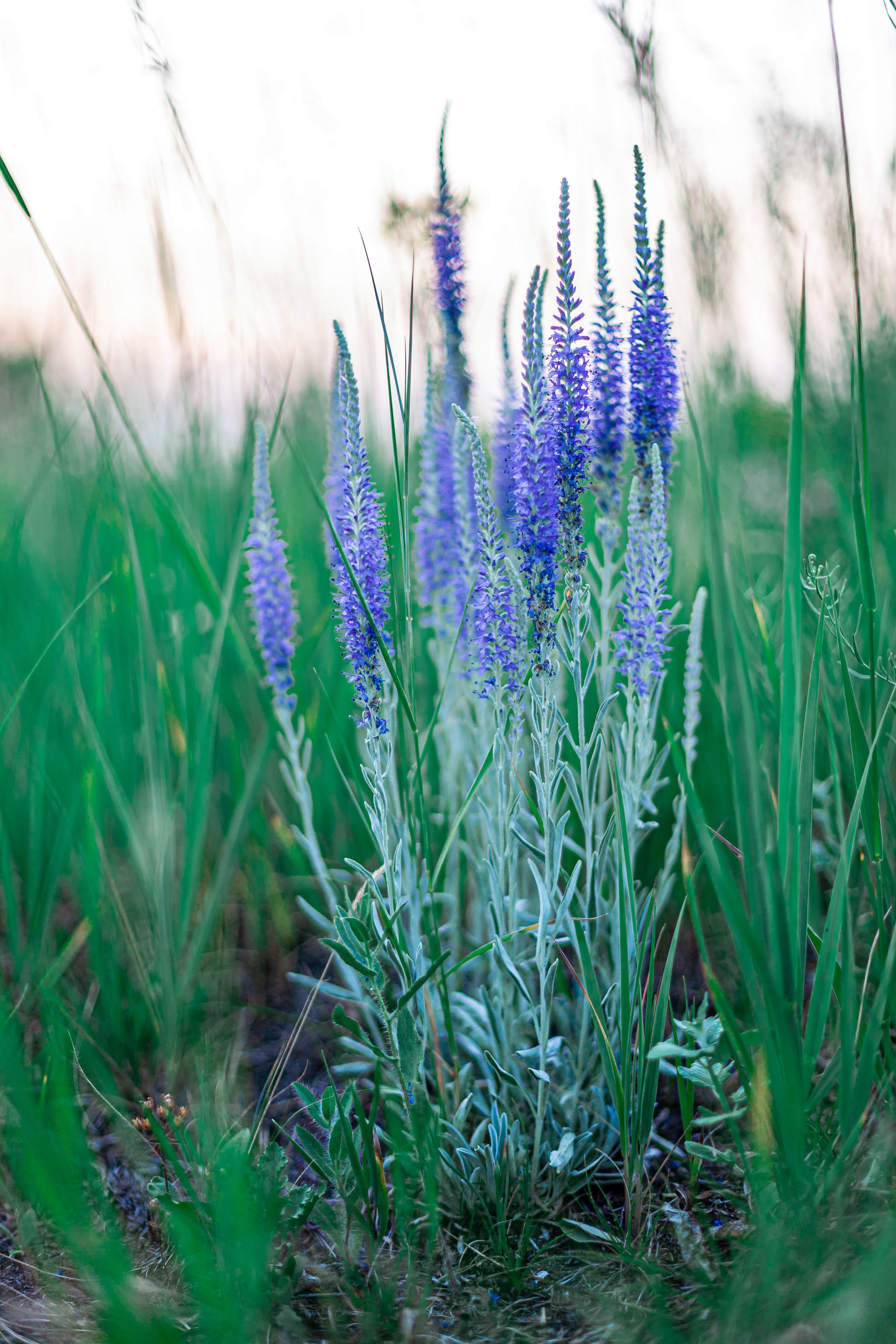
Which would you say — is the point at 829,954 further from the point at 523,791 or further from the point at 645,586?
the point at 645,586

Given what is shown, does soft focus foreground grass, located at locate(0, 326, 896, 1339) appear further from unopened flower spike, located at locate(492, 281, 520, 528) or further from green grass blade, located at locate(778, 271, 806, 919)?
unopened flower spike, located at locate(492, 281, 520, 528)

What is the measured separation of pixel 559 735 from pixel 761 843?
1.25 ft

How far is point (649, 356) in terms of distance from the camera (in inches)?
49.5

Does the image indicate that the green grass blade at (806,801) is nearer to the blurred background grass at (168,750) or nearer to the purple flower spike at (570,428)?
the blurred background grass at (168,750)

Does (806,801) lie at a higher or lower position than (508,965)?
higher

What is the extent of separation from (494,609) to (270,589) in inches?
21.0

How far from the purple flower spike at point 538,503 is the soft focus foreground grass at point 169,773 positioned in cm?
26

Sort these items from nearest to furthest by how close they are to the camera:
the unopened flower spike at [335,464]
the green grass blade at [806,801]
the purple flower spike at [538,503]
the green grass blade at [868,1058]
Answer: the green grass blade at [868,1058]
the green grass blade at [806,801]
the purple flower spike at [538,503]
the unopened flower spike at [335,464]

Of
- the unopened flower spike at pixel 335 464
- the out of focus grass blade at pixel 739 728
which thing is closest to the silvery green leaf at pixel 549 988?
the out of focus grass blade at pixel 739 728

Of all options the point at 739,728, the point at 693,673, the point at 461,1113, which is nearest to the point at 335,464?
the point at 693,673

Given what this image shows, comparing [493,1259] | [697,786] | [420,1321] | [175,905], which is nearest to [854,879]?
[697,786]

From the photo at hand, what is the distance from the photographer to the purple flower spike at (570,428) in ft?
3.84

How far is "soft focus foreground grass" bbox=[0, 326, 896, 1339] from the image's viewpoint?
4.68ft

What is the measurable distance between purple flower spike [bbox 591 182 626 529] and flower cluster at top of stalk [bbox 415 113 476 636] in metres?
0.23
